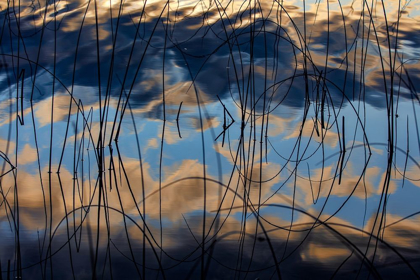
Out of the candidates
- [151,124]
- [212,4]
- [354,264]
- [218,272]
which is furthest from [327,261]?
[212,4]

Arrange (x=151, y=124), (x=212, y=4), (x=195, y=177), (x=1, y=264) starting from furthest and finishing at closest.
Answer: (x=212, y=4)
(x=151, y=124)
(x=195, y=177)
(x=1, y=264)

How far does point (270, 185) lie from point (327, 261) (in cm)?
31

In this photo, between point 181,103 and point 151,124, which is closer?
point 151,124

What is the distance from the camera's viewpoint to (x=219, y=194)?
1171 mm

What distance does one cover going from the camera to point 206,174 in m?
1.26

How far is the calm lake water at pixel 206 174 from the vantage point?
3.08ft

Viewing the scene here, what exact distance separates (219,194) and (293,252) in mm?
264

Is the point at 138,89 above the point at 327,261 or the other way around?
above

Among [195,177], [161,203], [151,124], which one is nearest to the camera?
[161,203]

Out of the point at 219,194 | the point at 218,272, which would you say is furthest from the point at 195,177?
the point at 218,272

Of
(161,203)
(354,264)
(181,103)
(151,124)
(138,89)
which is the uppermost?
(138,89)

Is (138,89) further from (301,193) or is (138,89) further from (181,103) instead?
(301,193)

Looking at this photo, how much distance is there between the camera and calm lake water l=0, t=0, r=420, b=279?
0.94 m

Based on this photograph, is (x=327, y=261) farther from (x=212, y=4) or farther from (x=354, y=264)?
(x=212, y=4)
